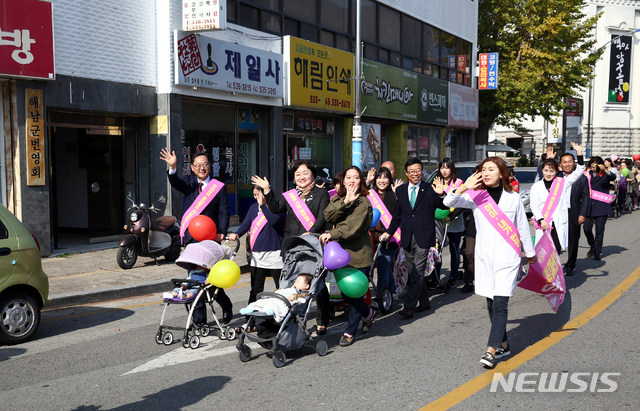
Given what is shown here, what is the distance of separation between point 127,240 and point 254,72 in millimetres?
6082

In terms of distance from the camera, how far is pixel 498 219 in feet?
17.7

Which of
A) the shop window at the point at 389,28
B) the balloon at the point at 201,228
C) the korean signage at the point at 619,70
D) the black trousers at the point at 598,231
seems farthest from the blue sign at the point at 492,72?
the korean signage at the point at 619,70

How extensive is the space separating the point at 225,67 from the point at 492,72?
1634 cm

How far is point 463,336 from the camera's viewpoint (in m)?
6.26

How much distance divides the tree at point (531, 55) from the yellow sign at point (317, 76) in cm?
1198

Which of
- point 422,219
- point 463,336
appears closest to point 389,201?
point 422,219

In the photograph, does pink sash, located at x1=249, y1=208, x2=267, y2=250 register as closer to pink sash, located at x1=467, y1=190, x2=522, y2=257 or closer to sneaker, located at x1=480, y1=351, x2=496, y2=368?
pink sash, located at x1=467, y1=190, x2=522, y2=257

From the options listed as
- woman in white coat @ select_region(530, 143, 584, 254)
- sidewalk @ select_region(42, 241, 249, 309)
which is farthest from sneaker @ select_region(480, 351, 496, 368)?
sidewalk @ select_region(42, 241, 249, 309)

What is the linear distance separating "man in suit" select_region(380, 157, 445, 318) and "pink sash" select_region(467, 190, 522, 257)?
153cm

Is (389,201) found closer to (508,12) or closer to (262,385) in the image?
(262,385)

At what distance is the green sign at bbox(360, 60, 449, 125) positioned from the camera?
1942cm

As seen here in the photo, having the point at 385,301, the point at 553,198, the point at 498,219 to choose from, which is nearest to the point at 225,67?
the point at 553,198

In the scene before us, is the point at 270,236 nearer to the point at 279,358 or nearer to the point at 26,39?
the point at 279,358

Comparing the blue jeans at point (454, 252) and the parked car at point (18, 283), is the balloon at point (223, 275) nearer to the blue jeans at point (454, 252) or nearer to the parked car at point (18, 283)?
the parked car at point (18, 283)
